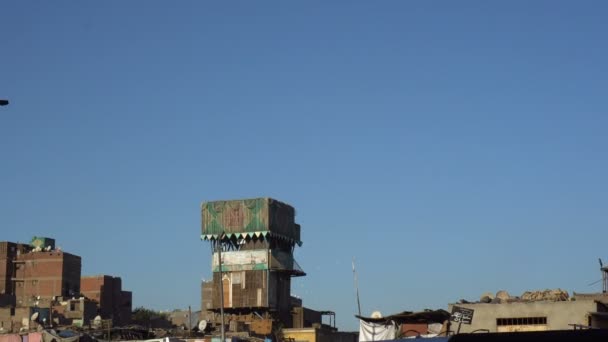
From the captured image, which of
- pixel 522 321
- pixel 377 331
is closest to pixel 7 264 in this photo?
pixel 377 331

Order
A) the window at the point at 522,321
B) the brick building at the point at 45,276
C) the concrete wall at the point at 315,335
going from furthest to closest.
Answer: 1. the brick building at the point at 45,276
2. the concrete wall at the point at 315,335
3. the window at the point at 522,321

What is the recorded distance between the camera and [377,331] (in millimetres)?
49062

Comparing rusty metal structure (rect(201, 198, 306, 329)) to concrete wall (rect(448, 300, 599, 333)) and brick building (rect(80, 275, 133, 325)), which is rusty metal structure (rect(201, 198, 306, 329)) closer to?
brick building (rect(80, 275, 133, 325))

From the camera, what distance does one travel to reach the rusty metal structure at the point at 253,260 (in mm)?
85625

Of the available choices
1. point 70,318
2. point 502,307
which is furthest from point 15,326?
point 502,307

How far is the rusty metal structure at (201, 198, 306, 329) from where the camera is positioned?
281ft

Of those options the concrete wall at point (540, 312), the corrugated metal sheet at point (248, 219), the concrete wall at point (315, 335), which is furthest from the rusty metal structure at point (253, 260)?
the concrete wall at point (540, 312)

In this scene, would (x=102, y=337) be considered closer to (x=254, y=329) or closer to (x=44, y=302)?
(x=254, y=329)

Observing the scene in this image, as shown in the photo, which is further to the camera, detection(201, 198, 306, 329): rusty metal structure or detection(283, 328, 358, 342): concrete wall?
detection(201, 198, 306, 329): rusty metal structure

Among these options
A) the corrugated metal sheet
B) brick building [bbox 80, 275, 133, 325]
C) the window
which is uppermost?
the corrugated metal sheet

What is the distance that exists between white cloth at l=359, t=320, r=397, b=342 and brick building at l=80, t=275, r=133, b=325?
63.9 m

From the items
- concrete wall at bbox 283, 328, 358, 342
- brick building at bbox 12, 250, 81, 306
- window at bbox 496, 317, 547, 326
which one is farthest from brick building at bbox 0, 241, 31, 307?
window at bbox 496, 317, 547, 326

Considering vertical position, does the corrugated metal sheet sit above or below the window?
above

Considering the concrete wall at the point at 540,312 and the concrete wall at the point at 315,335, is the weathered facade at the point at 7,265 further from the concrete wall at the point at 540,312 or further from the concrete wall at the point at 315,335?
the concrete wall at the point at 540,312
